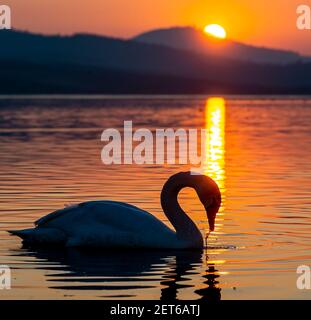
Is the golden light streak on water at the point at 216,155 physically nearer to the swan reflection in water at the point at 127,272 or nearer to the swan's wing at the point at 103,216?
the swan's wing at the point at 103,216

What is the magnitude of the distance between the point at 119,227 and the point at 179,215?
34.3 inches

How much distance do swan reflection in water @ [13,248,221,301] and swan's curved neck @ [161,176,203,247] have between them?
216 millimetres

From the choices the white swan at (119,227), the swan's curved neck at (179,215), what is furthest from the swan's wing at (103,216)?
the swan's curved neck at (179,215)

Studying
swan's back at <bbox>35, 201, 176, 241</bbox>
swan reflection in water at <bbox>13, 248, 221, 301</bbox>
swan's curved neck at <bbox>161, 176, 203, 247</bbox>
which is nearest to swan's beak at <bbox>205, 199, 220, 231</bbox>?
swan's curved neck at <bbox>161, 176, 203, 247</bbox>

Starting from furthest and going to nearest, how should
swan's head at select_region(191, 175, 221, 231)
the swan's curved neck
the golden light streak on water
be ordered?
1. the golden light streak on water
2. the swan's curved neck
3. swan's head at select_region(191, 175, 221, 231)

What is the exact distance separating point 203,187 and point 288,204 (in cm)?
458

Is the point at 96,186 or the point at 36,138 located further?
the point at 36,138

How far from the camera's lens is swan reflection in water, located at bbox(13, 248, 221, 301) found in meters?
12.9

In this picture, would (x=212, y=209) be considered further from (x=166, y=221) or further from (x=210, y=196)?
(x=166, y=221)

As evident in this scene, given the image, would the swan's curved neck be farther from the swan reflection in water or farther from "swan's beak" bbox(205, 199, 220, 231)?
"swan's beak" bbox(205, 199, 220, 231)

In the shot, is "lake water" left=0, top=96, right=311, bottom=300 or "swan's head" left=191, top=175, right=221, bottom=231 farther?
"swan's head" left=191, top=175, right=221, bottom=231

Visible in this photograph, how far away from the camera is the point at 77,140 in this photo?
41219mm
